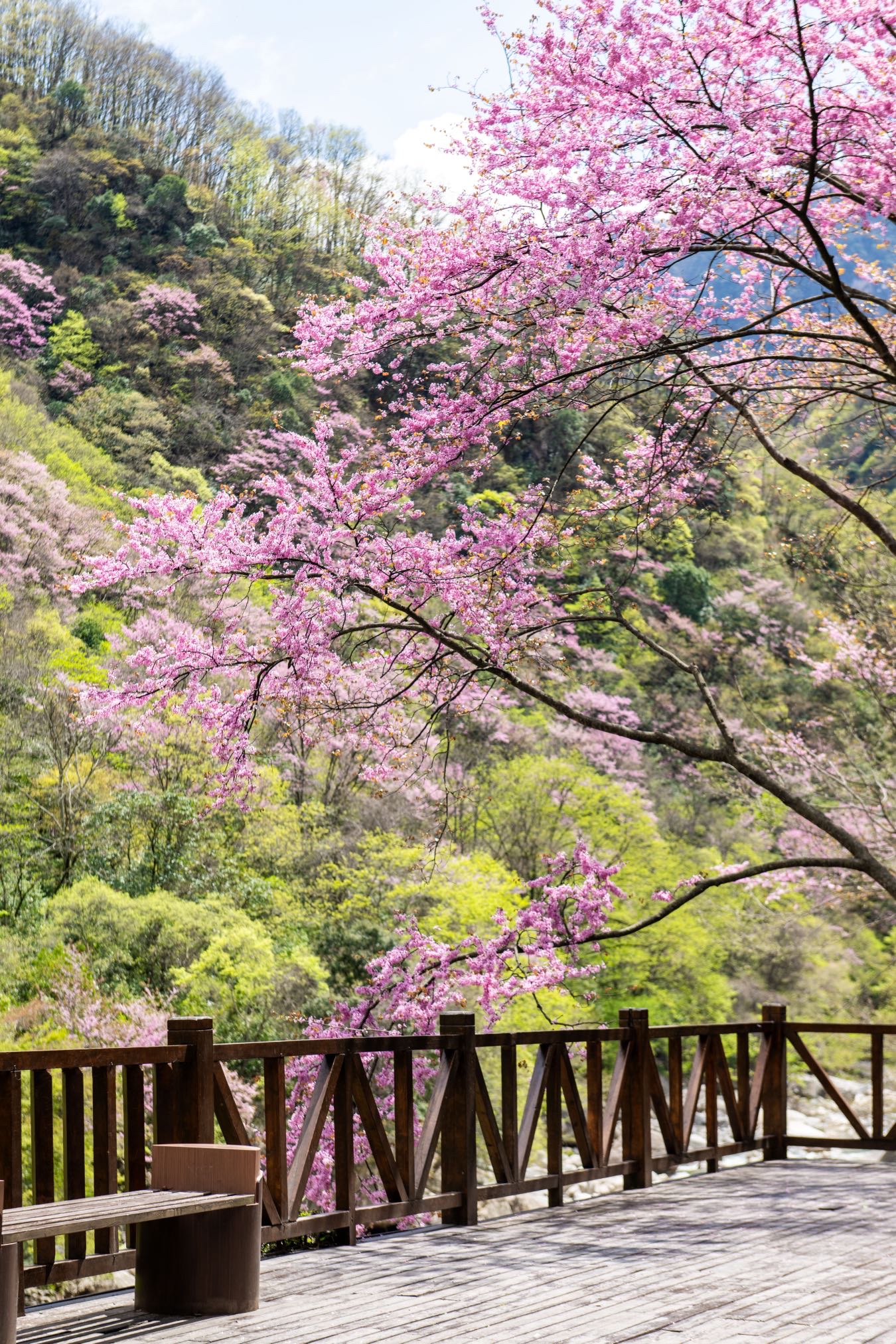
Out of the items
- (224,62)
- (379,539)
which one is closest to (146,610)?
(379,539)

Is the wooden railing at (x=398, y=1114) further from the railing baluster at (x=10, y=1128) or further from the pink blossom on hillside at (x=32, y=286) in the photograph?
the pink blossom on hillside at (x=32, y=286)

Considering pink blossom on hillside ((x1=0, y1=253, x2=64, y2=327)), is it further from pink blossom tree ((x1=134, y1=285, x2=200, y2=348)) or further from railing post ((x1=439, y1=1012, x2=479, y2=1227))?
railing post ((x1=439, y1=1012, x2=479, y2=1227))

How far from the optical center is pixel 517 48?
21.5ft

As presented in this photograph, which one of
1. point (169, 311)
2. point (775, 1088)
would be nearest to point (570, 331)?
point (775, 1088)

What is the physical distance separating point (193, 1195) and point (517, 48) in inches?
220

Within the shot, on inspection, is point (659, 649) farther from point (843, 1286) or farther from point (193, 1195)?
point (193, 1195)

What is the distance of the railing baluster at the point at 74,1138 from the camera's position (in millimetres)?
4309

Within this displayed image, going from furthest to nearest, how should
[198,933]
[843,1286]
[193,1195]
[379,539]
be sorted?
[198,933]
[379,539]
[843,1286]
[193,1195]

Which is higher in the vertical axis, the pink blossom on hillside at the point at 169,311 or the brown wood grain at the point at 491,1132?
the pink blossom on hillside at the point at 169,311

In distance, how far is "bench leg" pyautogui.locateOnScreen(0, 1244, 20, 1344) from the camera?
313 centimetres

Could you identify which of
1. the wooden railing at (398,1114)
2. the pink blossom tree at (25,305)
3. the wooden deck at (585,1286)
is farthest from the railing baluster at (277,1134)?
the pink blossom tree at (25,305)

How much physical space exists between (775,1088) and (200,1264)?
6.14 meters

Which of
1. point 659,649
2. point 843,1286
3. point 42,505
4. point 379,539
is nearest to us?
point 843,1286

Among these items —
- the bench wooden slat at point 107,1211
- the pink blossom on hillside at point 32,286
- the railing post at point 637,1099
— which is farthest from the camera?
the pink blossom on hillside at point 32,286
